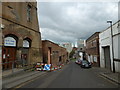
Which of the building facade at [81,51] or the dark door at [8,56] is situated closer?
the dark door at [8,56]

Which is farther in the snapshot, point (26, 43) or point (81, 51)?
point (81, 51)

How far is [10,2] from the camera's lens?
1288cm

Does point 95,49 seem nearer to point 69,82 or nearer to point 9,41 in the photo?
point 69,82

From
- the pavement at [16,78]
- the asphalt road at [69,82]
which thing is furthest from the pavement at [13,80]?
the asphalt road at [69,82]

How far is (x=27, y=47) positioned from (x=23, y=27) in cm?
289

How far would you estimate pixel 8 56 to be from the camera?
1252 cm

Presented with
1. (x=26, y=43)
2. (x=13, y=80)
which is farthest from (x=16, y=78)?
(x=26, y=43)

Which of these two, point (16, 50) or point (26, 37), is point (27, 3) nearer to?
point (26, 37)

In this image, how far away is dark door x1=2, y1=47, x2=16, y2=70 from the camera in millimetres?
11831

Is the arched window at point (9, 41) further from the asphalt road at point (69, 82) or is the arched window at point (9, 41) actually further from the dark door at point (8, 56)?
the asphalt road at point (69, 82)

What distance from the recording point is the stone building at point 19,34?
11941 mm

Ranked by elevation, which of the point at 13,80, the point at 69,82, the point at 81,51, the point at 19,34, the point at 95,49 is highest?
the point at 19,34

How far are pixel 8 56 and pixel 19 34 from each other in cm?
298

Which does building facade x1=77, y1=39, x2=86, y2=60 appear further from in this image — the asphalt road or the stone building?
the asphalt road
